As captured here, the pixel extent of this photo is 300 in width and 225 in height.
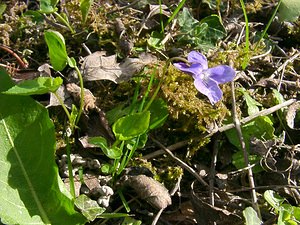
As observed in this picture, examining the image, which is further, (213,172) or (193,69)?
(213,172)

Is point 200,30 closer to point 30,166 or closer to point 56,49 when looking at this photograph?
point 56,49

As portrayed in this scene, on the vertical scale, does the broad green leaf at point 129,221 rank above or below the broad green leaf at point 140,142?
below

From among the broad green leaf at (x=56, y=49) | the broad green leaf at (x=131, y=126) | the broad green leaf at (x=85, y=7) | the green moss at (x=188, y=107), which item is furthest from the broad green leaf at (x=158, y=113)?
the broad green leaf at (x=85, y=7)

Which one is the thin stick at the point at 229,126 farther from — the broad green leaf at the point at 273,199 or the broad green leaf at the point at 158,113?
the broad green leaf at the point at 273,199

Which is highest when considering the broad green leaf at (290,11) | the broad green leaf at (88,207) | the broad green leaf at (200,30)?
the broad green leaf at (290,11)

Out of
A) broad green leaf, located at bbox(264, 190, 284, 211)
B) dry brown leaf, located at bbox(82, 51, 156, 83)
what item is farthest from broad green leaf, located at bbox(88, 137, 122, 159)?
broad green leaf, located at bbox(264, 190, 284, 211)

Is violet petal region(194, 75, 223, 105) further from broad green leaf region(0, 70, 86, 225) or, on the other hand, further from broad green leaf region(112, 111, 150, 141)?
broad green leaf region(0, 70, 86, 225)

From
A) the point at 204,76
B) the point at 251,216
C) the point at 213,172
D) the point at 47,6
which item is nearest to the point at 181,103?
the point at 204,76
